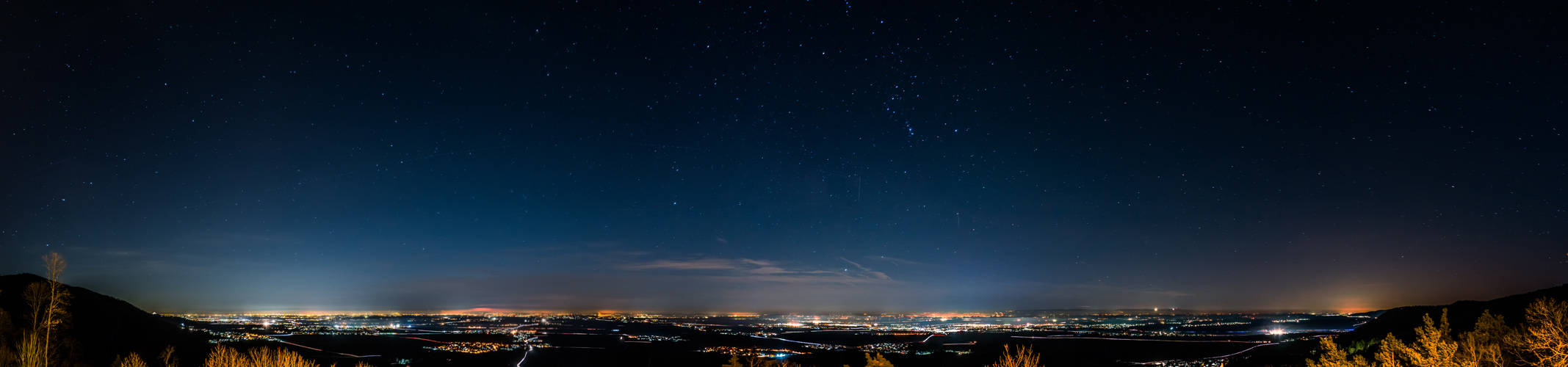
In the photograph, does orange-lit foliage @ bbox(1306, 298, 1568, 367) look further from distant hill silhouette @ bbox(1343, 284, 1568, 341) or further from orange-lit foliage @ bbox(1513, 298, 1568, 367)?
distant hill silhouette @ bbox(1343, 284, 1568, 341)

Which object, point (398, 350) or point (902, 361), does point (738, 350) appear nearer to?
point (902, 361)

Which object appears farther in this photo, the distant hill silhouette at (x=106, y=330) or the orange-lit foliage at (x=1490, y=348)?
the distant hill silhouette at (x=106, y=330)

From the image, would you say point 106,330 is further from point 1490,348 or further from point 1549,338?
point 1549,338

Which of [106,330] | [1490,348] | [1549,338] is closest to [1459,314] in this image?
[1490,348]

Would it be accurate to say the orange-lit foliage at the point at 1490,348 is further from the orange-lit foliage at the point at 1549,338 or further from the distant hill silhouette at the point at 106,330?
the distant hill silhouette at the point at 106,330

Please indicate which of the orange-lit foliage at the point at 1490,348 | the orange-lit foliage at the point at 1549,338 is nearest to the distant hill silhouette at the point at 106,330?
the orange-lit foliage at the point at 1490,348

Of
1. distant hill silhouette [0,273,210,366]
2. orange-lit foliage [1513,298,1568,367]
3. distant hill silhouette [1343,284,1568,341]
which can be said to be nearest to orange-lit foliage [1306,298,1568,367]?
orange-lit foliage [1513,298,1568,367]
